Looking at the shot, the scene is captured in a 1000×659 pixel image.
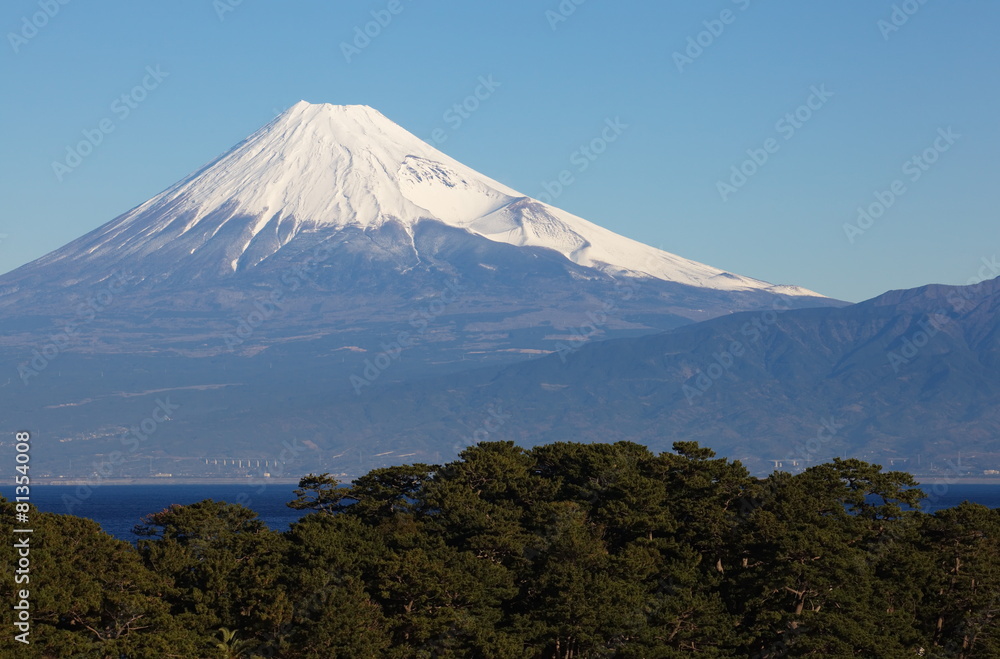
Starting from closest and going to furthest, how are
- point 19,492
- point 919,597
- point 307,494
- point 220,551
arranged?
point 19,492 → point 220,551 → point 919,597 → point 307,494

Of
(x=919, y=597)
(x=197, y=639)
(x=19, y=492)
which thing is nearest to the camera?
(x=19, y=492)

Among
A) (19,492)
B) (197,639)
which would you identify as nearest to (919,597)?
(197,639)

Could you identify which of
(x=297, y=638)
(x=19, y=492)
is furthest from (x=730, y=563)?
(x=19, y=492)

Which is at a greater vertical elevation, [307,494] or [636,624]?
[307,494]

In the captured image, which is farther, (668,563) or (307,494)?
(307,494)

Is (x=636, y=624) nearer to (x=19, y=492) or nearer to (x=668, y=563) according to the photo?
(x=668, y=563)

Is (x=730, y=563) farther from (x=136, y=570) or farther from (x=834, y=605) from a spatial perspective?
(x=136, y=570)
